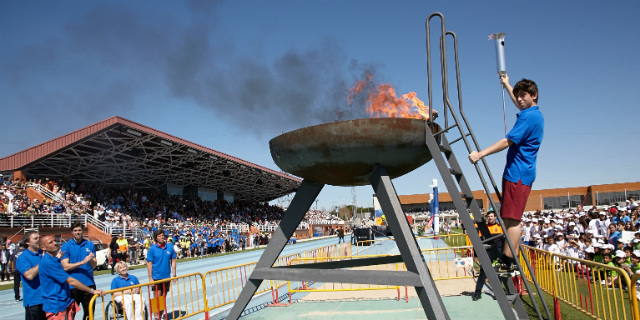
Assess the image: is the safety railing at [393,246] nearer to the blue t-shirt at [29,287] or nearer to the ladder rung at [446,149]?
the blue t-shirt at [29,287]

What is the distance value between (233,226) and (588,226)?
96.3 ft

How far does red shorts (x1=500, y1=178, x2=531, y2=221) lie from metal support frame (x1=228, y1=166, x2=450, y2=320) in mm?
922

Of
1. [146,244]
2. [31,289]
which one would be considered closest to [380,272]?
[31,289]

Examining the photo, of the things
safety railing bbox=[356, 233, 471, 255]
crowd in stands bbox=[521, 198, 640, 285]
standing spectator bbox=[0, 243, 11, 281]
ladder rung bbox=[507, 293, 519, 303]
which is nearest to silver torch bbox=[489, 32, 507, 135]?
ladder rung bbox=[507, 293, 519, 303]

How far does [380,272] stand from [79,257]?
528 cm

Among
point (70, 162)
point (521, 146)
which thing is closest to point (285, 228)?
point (521, 146)

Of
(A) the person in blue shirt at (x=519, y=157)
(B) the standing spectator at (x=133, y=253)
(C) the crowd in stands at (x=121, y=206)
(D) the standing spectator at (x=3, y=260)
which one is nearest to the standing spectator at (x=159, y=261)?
(A) the person in blue shirt at (x=519, y=157)

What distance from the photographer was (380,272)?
14.9 feet

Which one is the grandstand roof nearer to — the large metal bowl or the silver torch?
the large metal bowl

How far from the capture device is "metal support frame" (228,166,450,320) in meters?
4.11

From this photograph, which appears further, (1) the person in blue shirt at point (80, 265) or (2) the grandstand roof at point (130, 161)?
(2) the grandstand roof at point (130, 161)

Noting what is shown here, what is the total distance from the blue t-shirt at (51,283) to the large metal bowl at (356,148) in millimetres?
3577

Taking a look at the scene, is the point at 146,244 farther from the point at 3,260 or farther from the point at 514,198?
the point at 514,198

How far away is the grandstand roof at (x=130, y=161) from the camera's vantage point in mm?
26250
